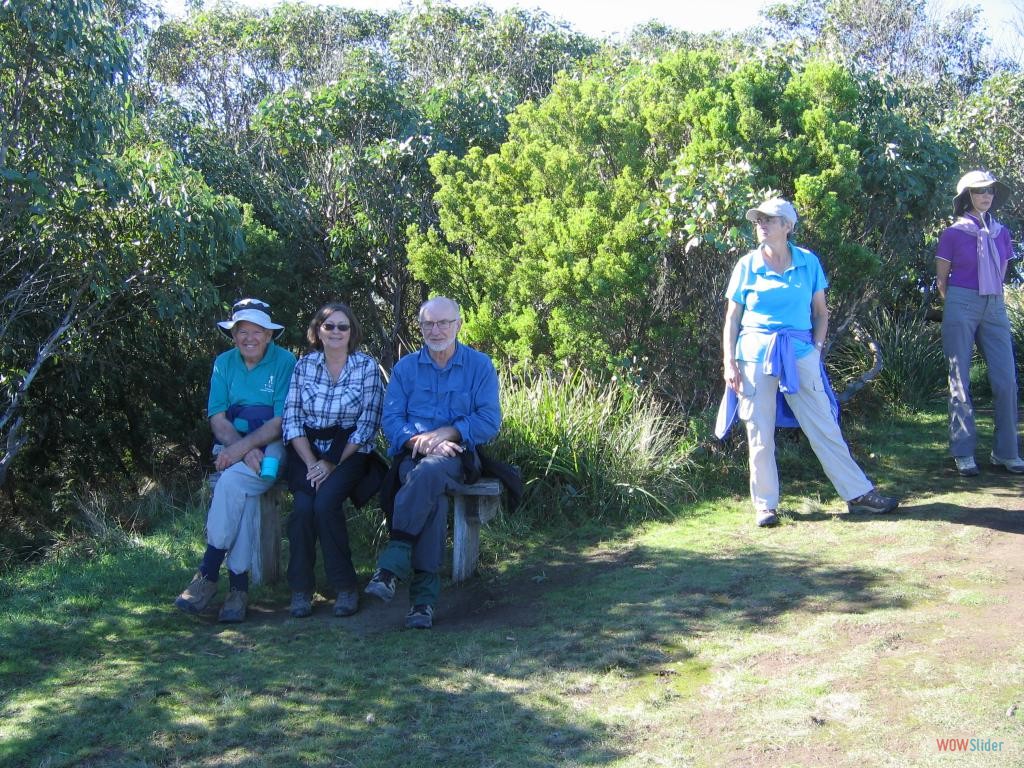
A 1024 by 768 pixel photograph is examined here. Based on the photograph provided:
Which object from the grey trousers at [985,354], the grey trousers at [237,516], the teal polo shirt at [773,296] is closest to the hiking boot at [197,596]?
the grey trousers at [237,516]

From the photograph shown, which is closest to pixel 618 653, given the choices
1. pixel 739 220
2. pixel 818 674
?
pixel 818 674

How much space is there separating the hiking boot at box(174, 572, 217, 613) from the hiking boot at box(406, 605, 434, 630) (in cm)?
99

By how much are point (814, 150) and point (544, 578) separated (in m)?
3.30

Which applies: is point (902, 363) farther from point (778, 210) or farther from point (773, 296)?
point (778, 210)

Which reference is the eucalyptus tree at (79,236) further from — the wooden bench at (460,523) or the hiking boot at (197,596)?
the hiking boot at (197,596)

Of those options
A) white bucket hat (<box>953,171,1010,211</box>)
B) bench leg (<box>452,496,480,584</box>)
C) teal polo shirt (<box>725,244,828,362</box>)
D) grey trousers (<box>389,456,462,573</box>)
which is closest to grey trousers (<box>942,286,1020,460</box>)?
white bucket hat (<box>953,171,1010,211</box>)

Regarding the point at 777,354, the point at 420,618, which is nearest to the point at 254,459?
the point at 420,618

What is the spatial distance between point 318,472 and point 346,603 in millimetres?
661

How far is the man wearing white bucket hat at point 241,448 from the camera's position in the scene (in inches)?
189

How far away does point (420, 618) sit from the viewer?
447 cm

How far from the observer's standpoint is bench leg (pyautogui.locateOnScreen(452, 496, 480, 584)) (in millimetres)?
5031

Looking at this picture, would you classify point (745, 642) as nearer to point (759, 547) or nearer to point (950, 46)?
point (759, 547)

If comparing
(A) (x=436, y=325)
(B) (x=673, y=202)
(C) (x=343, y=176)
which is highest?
(C) (x=343, y=176)

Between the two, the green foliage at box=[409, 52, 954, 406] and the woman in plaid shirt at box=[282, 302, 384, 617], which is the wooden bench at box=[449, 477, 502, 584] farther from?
the green foliage at box=[409, 52, 954, 406]
